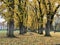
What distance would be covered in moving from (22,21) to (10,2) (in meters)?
15.7

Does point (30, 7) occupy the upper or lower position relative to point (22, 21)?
upper

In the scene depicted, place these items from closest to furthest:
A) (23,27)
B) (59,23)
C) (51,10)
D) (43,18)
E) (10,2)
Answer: (10,2) → (51,10) → (43,18) → (23,27) → (59,23)

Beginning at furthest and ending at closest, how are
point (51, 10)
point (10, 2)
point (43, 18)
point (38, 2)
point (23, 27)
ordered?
point (23, 27)
point (43, 18)
point (38, 2)
point (51, 10)
point (10, 2)

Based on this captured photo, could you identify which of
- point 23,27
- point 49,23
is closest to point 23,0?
point 49,23

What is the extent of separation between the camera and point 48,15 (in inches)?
1361

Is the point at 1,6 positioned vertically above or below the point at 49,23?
above

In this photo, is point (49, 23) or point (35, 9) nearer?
point (49, 23)

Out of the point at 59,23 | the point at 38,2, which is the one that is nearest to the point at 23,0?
the point at 38,2

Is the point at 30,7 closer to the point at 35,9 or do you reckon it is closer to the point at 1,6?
the point at 35,9

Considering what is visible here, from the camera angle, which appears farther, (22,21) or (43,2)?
(22,21)

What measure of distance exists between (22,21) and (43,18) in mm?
4826

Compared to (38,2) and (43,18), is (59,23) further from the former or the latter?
(38,2)

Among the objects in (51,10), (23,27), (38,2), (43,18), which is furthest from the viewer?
(23,27)

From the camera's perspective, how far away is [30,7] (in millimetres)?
41656
